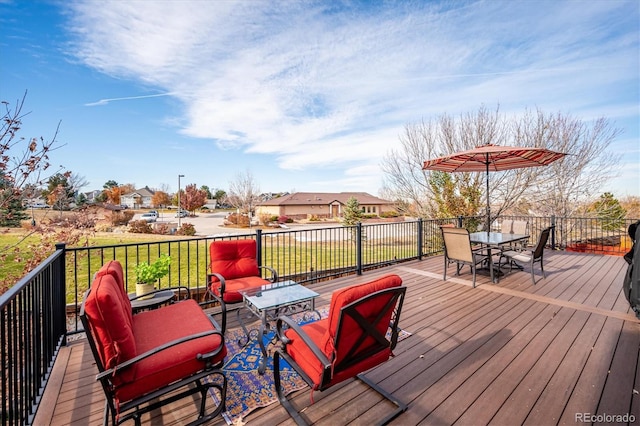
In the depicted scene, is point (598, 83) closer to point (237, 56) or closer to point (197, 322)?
point (237, 56)

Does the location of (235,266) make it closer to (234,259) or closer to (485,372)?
(234,259)

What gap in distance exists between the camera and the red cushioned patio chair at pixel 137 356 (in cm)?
159

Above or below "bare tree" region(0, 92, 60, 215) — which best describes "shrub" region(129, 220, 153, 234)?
below

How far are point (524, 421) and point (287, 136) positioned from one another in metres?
14.6

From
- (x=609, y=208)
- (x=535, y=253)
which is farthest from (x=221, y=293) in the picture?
(x=609, y=208)

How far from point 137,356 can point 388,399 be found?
6.02 feet

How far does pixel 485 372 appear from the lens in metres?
2.44

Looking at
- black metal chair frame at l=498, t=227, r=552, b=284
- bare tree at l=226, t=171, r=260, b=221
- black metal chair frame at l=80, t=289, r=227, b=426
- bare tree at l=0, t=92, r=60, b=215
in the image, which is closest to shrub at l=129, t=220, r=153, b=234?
bare tree at l=226, t=171, r=260, b=221

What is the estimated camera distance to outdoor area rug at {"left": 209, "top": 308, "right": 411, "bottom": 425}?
2.05 metres

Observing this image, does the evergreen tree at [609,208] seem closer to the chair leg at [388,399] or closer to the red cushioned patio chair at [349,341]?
the chair leg at [388,399]

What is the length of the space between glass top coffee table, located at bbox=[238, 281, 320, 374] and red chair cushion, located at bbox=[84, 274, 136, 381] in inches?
42.2

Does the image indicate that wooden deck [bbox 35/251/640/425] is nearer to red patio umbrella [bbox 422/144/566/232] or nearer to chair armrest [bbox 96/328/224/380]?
chair armrest [bbox 96/328/224/380]

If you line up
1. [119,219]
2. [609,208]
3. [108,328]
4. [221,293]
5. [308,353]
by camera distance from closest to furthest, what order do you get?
[108,328] < [308,353] < [221,293] < [609,208] < [119,219]

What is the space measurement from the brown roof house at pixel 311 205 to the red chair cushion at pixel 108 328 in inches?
1349
